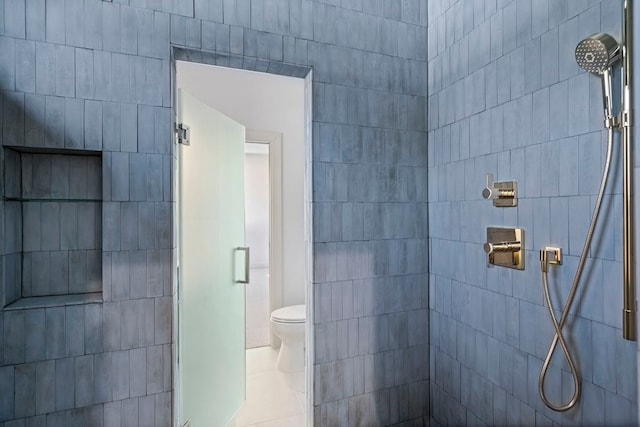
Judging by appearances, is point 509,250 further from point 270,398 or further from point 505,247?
point 270,398

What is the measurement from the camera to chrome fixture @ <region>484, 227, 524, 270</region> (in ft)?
4.47

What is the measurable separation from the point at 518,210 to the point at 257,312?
3551 millimetres

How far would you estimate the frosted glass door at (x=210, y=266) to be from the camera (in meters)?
1.69

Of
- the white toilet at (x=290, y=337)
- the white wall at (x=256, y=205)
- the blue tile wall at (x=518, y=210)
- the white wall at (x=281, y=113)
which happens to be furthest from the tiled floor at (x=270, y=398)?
the white wall at (x=256, y=205)

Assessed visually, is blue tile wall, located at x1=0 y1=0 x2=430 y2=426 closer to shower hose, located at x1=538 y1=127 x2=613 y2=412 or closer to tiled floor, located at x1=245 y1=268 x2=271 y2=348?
shower hose, located at x1=538 y1=127 x2=613 y2=412

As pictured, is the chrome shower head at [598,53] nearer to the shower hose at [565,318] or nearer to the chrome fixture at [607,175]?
the chrome fixture at [607,175]

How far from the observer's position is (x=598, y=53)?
103 centimetres

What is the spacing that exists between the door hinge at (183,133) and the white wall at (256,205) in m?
4.66

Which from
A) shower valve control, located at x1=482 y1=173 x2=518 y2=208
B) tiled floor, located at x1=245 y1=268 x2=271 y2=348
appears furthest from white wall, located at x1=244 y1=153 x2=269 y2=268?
shower valve control, located at x1=482 y1=173 x2=518 y2=208

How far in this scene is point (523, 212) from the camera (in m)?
1.36

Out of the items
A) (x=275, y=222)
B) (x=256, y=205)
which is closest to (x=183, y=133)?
(x=275, y=222)

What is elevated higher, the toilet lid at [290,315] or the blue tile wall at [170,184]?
the blue tile wall at [170,184]

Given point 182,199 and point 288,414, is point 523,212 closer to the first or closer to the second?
point 182,199

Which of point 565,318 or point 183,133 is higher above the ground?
point 183,133
